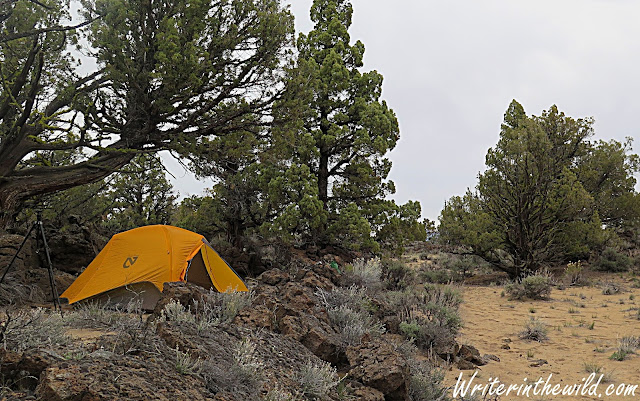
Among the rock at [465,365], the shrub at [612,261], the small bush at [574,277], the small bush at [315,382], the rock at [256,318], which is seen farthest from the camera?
the shrub at [612,261]

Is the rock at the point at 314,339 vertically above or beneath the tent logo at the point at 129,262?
beneath

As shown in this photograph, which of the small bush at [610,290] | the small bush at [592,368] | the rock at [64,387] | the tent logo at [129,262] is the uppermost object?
the tent logo at [129,262]

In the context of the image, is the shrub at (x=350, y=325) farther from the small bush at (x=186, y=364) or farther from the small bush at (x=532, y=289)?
the small bush at (x=532, y=289)

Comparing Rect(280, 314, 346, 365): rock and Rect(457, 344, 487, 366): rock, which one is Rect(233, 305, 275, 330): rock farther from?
Rect(457, 344, 487, 366): rock

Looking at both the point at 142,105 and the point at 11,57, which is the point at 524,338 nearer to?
the point at 142,105

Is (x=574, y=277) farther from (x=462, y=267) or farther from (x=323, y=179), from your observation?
(x=323, y=179)

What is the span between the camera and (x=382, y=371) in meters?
4.33

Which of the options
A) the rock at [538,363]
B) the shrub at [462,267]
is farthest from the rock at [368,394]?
the shrub at [462,267]

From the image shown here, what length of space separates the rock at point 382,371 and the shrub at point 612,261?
56.8ft

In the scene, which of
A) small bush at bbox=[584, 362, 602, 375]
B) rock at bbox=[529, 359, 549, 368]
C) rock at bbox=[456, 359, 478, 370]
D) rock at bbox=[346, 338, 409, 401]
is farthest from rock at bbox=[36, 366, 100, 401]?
small bush at bbox=[584, 362, 602, 375]

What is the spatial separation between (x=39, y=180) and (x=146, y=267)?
2.91m

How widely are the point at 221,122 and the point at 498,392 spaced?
7.84 metres

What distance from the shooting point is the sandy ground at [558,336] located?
20.1 ft

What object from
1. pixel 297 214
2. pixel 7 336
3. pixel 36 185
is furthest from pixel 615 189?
pixel 7 336
